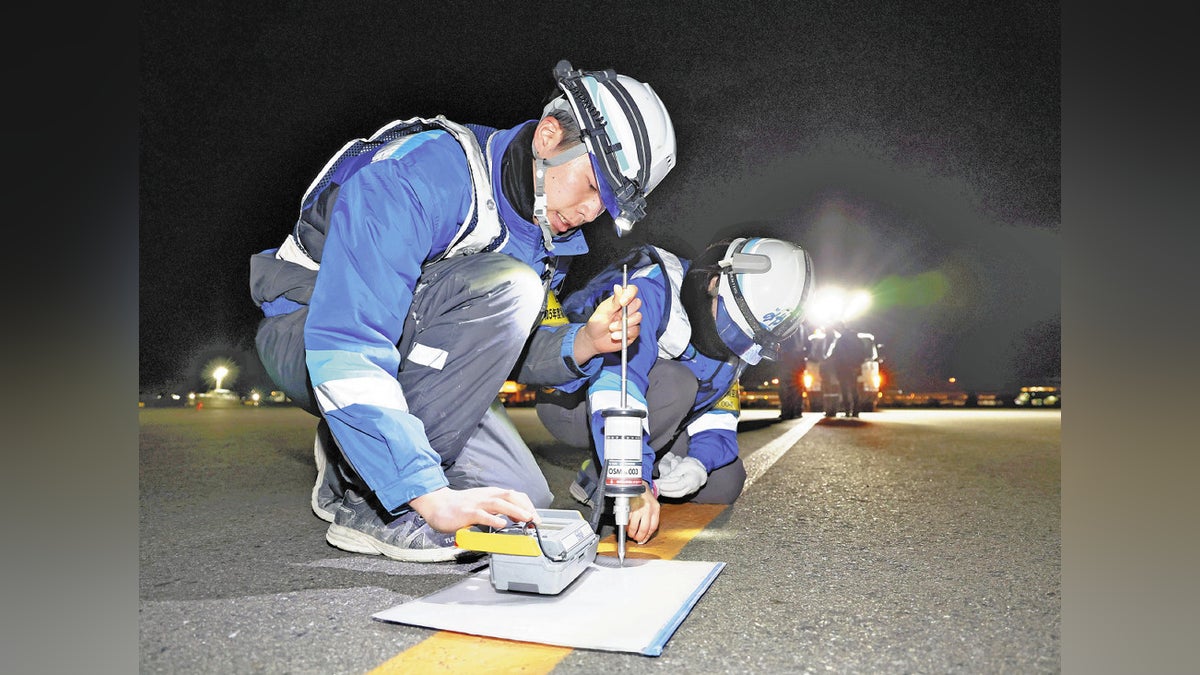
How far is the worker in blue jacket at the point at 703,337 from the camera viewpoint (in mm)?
2793

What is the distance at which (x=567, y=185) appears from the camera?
207 centimetres

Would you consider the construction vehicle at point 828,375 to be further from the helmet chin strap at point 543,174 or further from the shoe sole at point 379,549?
the shoe sole at point 379,549

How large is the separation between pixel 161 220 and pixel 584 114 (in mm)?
6700

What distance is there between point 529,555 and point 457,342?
82 cm

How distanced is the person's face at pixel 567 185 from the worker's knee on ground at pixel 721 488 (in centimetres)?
134

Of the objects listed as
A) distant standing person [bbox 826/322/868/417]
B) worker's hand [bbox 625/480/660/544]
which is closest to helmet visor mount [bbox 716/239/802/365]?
worker's hand [bbox 625/480/660/544]

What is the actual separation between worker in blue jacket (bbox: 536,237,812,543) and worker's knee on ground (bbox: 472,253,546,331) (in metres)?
0.49

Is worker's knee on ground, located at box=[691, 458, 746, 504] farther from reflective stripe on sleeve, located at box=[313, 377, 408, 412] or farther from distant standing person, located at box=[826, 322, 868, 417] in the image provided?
distant standing person, located at box=[826, 322, 868, 417]

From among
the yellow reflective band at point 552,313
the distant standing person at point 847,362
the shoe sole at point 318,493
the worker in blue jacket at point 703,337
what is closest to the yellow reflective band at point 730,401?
the worker in blue jacket at point 703,337

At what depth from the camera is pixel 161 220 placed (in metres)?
7.07

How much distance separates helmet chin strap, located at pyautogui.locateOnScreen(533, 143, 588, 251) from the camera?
6.66 ft

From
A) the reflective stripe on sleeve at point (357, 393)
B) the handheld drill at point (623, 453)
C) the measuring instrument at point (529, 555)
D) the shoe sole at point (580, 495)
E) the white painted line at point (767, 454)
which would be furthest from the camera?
the white painted line at point (767, 454)
